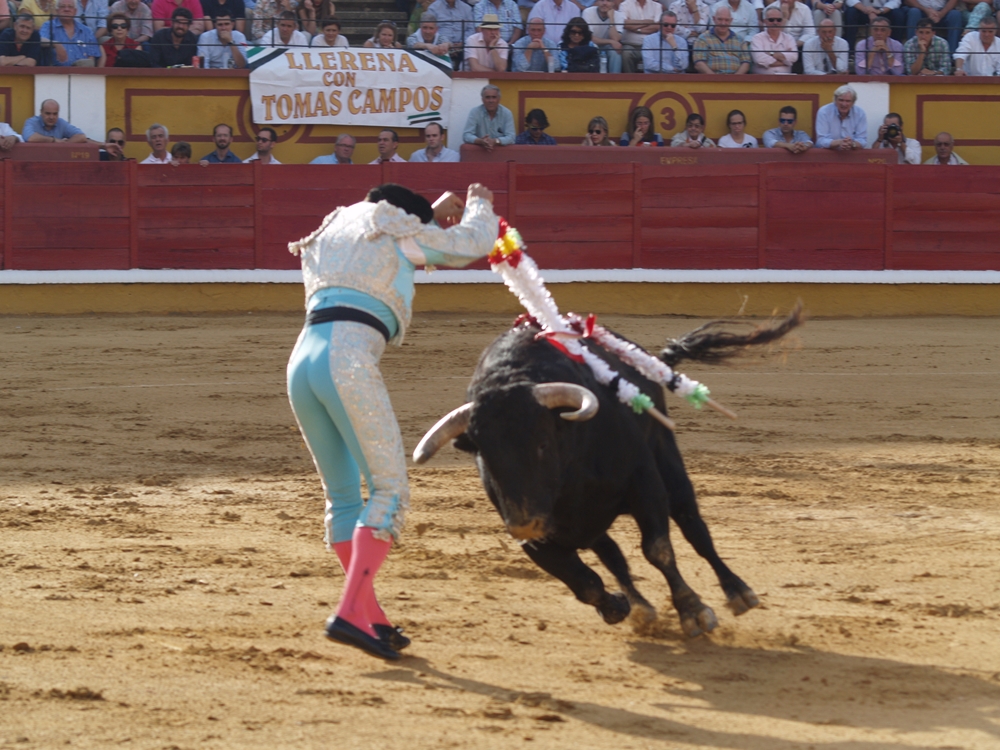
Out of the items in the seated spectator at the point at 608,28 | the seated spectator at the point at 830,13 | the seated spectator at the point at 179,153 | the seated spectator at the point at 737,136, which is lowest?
the seated spectator at the point at 179,153

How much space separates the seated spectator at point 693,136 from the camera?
10953 millimetres

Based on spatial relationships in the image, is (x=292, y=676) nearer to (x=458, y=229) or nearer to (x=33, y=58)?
(x=458, y=229)

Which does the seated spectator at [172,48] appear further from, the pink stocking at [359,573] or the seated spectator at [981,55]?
the pink stocking at [359,573]

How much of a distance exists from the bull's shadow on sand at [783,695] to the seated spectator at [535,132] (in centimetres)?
813

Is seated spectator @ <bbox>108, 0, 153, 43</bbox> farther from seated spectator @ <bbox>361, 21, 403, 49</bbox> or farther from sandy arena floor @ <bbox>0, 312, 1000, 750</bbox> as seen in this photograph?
sandy arena floor @ <bbox>0, 312, 1000, 750</bbox>

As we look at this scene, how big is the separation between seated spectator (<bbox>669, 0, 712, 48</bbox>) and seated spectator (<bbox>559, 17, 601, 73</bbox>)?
2.73 feet

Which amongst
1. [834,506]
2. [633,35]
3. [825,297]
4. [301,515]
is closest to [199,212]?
[633,35]

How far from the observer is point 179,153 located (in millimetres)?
10484

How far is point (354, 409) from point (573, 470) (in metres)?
0.60

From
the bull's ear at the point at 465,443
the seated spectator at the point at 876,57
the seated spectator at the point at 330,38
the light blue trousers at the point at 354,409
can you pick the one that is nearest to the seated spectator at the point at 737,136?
the seated spectator at the point at 876,57

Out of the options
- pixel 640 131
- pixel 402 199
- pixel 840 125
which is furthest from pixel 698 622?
pixel 840 125

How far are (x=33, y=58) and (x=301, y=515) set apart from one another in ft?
24.1

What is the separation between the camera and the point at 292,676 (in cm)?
298

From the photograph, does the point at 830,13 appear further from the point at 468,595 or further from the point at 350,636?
the point at 350,636
